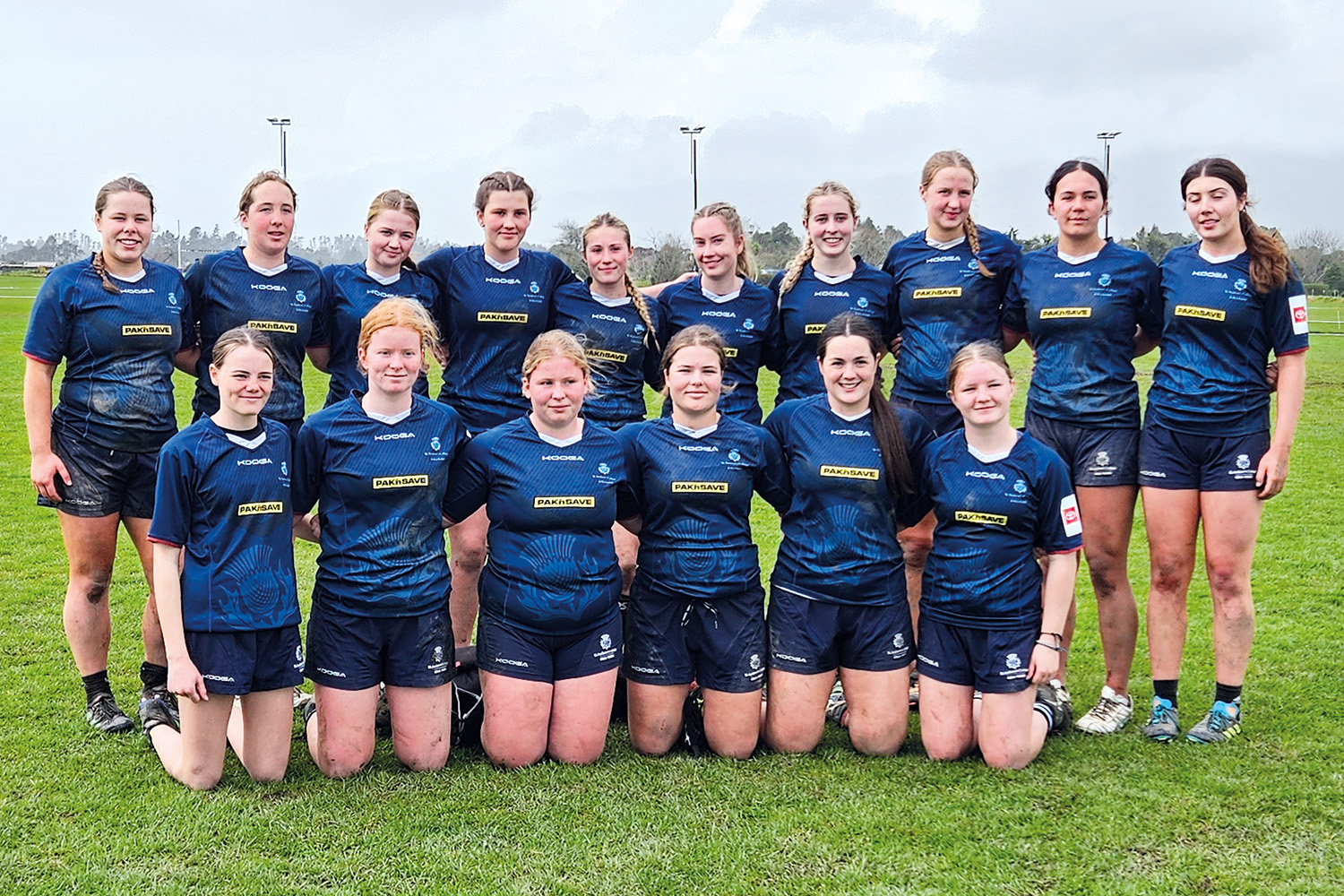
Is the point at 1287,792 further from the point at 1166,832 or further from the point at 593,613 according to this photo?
→ the point at 593,613

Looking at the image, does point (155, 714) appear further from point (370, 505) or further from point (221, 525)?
point (370, 505)

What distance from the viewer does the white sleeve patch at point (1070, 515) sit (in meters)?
4.59

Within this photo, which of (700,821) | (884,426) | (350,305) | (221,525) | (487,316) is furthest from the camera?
(487,316)

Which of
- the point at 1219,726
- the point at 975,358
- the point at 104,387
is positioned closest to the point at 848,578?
the point at 975,358

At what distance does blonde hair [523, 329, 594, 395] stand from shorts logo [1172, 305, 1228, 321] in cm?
253

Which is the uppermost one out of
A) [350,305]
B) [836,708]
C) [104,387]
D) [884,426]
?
[350,305]

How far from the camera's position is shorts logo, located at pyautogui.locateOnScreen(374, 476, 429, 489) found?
4383mm

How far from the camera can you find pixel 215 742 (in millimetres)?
4254

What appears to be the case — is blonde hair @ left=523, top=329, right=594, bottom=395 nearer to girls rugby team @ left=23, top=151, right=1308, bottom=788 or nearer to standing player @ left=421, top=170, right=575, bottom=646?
girls rugby team @ left=23, top=151, right=1308, bottom=788

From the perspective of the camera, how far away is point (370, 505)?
4.41 meters

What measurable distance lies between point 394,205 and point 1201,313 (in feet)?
11.7

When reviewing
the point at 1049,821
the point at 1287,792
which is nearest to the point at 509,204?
the point at 1049,821

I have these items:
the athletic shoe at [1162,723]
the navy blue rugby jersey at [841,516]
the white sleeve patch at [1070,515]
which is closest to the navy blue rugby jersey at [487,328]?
the navy blue rugby jersey at [841,516]

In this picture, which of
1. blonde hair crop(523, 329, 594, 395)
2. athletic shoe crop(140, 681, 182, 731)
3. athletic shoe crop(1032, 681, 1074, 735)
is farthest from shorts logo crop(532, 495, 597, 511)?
athletic shoe crop(1032, 681, 1074, 735)
